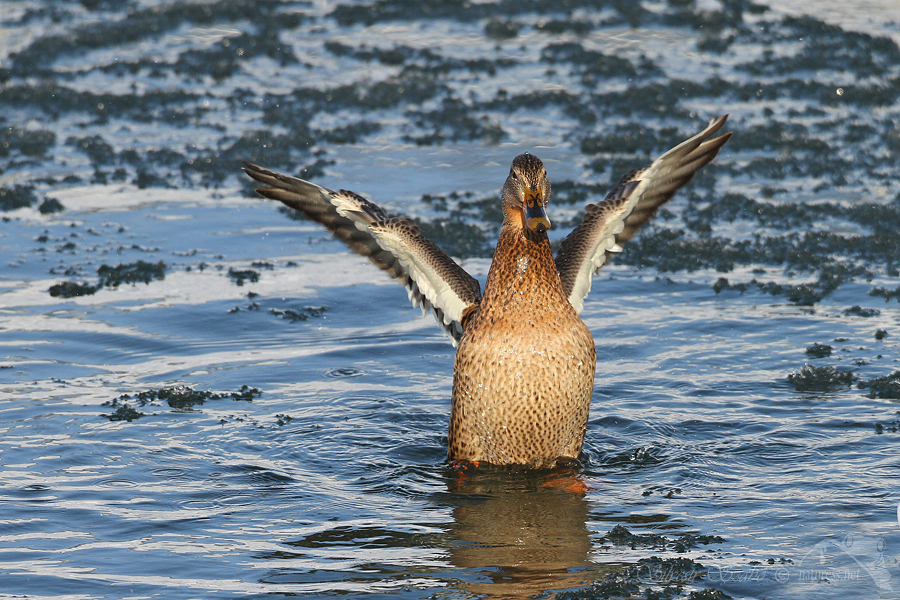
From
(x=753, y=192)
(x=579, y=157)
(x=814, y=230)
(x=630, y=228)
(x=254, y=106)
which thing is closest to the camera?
(x=630, y=228)

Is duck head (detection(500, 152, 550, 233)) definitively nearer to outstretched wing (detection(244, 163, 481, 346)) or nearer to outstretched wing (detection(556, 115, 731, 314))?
outstretched wing (detection(244, 163, 481, 346))

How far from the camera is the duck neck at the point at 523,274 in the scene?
6.08 meters

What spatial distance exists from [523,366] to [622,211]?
136cm

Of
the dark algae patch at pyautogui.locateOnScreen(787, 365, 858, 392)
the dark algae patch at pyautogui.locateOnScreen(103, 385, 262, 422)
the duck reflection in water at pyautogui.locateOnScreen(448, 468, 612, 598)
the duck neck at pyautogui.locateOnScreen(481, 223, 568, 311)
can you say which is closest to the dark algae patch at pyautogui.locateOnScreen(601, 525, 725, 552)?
the duck reflection in water at pyautogui.locateOnScreen(448, 468, 612, 598)

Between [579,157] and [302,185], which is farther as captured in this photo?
[579,157]

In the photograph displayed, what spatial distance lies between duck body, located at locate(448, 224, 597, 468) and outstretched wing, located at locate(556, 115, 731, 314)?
0.69 m

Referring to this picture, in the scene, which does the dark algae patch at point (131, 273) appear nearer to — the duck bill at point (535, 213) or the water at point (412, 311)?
the water at point (412, 311)

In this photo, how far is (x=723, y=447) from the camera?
21.2 ft

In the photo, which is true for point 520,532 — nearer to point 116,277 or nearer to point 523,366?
point 523,366

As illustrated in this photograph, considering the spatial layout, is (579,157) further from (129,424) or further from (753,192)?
(129,424)

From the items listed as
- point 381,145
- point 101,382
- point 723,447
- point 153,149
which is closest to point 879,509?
point 723,447

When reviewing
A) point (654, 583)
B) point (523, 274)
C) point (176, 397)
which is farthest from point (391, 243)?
point (654, 583)

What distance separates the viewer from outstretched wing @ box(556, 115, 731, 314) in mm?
6832

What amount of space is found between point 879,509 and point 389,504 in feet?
7.55
